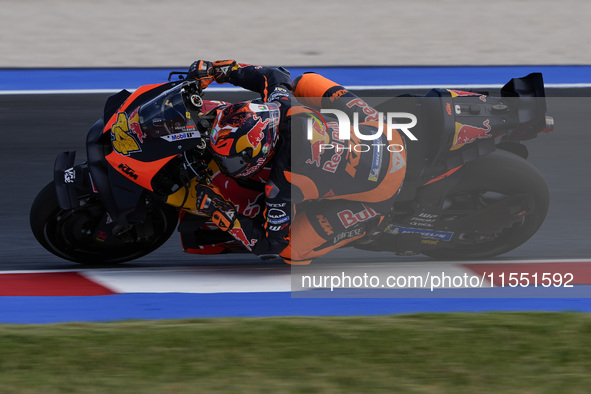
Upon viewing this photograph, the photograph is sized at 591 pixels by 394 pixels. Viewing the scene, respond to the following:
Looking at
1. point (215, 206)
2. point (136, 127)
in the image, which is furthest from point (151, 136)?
point (215, 206)

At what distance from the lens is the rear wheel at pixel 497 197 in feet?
16.7

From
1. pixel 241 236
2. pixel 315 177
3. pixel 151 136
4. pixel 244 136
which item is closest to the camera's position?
pixel 244 136

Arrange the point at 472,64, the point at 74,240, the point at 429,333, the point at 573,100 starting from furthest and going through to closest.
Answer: the point at 472,64 < the point at 573,100 < the point at 74,240 < the point at 429,333

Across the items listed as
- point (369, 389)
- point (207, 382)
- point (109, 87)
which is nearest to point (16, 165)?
point (109, 87)

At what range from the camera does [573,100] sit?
8.37 metres

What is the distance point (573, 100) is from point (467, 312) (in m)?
4.16

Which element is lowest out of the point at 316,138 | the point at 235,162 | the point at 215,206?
the point at 215,206

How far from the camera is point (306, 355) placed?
4320mm

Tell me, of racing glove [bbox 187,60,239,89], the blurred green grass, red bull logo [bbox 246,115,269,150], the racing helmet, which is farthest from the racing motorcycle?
the blurred green grass

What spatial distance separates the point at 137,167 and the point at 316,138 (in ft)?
3.22

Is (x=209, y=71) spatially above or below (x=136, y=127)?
above

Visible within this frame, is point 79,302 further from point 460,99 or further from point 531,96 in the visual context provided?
point 531,96

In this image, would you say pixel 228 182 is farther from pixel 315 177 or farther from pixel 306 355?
pixel 306 355

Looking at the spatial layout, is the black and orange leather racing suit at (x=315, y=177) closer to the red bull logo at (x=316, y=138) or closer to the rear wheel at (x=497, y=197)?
the red bull logo at (x=316, y=138)
